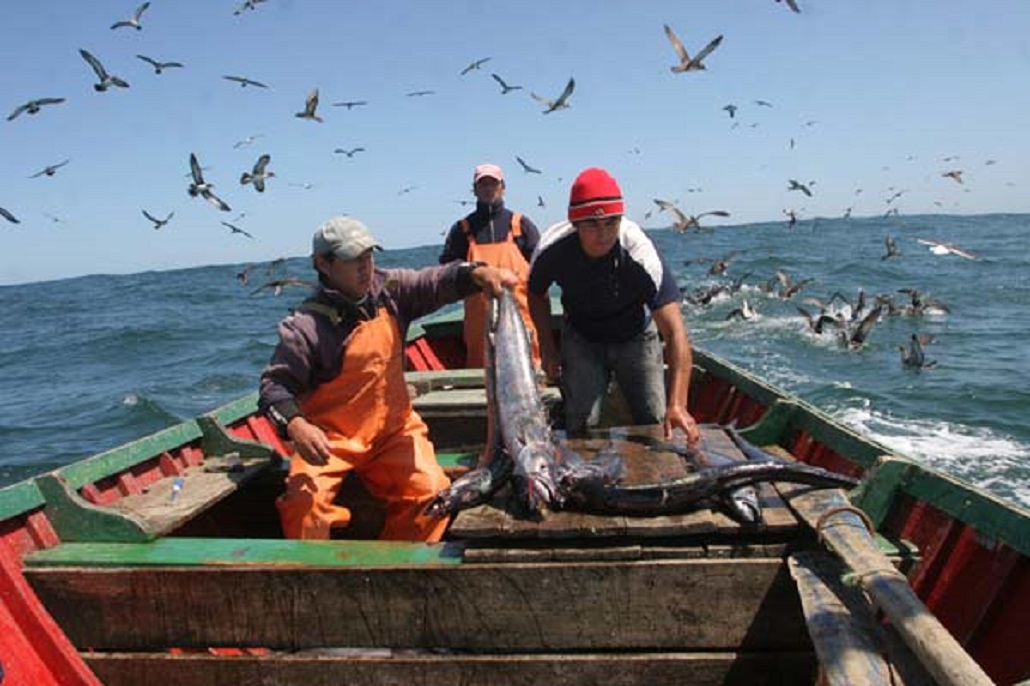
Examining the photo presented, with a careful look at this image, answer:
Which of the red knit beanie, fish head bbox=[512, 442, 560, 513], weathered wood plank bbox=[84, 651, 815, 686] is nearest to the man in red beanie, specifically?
the red knit beanie

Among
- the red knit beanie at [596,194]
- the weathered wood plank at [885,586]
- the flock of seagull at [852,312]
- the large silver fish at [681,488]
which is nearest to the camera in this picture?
the weathered wood plank at [885,586]

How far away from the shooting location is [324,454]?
161 inches

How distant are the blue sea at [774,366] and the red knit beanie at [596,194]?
2713mm

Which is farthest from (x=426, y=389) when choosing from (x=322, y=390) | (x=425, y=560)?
(x=425, y=560)

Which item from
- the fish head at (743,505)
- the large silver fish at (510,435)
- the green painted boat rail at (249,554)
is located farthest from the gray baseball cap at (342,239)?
the fish head at (743,505)

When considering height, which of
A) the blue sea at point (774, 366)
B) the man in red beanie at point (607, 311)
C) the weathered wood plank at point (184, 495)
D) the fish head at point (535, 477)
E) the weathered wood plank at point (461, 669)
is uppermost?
the man in red beanie at point (607, 311)

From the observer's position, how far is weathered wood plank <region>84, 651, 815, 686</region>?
120 inches

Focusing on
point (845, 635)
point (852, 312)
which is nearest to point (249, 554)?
point (845, 635)

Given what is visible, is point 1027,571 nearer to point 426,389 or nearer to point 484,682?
point 484,682

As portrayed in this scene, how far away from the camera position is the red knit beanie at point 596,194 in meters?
4.56

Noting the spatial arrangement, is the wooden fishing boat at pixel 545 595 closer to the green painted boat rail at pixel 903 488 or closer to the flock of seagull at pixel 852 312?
the green painted boat rail at pixel 903 488

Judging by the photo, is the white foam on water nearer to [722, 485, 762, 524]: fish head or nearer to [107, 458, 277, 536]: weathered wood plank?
[722, 485, 762, 524]: fish head

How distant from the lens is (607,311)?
5.39m

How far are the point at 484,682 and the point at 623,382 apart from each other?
9.69 feet
